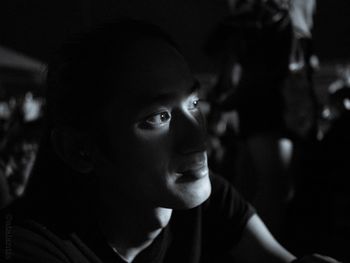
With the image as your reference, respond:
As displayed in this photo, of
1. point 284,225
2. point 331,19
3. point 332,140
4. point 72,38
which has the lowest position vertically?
point 331,19

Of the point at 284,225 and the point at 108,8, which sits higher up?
the point at 108,8

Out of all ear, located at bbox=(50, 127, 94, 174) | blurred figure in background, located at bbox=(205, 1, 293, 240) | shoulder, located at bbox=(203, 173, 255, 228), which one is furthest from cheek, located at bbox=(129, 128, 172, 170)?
blurred figure in background, located at bbox=(205, 1, 293, 240)

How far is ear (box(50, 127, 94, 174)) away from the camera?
91 centimetres

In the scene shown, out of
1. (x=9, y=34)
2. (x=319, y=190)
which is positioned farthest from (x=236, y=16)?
(x=9, y=34)

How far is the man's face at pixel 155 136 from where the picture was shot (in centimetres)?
83

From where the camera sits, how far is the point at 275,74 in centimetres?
187

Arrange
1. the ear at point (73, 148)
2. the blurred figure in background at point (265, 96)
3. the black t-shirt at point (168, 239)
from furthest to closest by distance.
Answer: the blurred figure in background at point (265, 96) → the ear at point (73, 148) → the black t-shirt at point (168, 239)

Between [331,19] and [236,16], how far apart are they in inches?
118

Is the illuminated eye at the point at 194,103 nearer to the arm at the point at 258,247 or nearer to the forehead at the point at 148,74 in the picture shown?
the forehead at the point at 148,74

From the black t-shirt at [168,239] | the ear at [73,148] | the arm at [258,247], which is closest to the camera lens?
the black t-shirt at [168,239]

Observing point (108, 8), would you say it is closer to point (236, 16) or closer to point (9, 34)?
point (236, 16)

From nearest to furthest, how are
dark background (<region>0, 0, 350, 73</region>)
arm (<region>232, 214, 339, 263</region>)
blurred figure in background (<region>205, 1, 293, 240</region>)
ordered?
1. arm (<region>232, 214, 339, 263</region>)
2. blurred figure in background (<region>205, 1, 293, 240</region>)
3. dark background (<region>0, 0, 350, 73</region>)

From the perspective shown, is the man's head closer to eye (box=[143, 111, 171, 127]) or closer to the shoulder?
eye (box=[143, 111, 171, 127])

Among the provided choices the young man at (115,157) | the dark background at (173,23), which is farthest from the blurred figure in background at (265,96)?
the dark background at (173,23)
